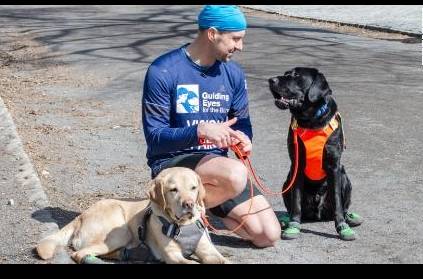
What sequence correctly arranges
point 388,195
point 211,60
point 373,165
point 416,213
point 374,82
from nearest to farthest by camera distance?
1. point 211,60
2. point 416,213
3. point 388,195
4. point 373,165
5. point 374,82

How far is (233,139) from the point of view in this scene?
5.07m

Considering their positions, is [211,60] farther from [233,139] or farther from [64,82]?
[64,82]

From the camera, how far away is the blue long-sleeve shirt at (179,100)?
5.26 meters

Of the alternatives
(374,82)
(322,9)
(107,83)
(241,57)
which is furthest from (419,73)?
(322,9)

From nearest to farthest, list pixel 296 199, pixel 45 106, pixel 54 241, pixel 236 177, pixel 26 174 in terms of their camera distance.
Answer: pixel 54 241, pixel 236 177, pixel 296 199, pixel 26 174, pixel 45 106

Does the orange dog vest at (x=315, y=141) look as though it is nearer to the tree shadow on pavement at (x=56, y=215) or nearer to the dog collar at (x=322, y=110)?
the dog collar at (x=322, y=110)

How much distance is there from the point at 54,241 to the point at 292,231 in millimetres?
1599

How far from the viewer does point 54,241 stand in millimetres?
4984

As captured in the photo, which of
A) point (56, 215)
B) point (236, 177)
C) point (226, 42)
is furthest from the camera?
point (56, 215)

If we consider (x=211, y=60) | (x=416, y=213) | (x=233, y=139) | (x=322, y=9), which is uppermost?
(x=211, y=60)

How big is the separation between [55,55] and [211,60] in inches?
376

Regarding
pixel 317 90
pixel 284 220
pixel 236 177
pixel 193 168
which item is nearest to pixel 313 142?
pixel 317 90

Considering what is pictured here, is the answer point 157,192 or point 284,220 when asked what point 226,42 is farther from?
point 284,220

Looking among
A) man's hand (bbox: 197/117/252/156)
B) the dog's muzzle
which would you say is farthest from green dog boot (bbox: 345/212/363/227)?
man's hand (bbox: 197/117/252/156)
